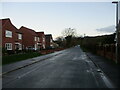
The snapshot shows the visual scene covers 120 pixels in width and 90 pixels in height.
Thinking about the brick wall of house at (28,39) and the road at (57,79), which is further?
the brick wall of house at (28,39)

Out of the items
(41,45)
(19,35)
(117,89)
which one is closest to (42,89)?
(117,89)

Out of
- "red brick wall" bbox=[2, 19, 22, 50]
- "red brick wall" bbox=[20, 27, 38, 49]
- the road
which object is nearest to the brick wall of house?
"red brick wall" bbox=[20, 27, 38, 49]

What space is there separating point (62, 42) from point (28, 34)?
2259 inches

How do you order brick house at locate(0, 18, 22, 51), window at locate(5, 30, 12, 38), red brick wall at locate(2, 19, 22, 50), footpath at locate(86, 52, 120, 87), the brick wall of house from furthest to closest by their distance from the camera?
the brick wall of house
window at locate(5, 30, 12, 38)
brick house at locate(0, 18, 22, 51)
red brick wall at locate(2, 19, 22, 50)
footpath at locate(86, 52, 120, 87)

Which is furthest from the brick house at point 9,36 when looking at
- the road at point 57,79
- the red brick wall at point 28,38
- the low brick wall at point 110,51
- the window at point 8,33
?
the road at point 57,79

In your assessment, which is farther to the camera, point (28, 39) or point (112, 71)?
point (28, 39)

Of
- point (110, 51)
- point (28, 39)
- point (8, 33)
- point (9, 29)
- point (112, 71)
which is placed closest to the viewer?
point (112, 71)

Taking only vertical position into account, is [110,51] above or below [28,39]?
below

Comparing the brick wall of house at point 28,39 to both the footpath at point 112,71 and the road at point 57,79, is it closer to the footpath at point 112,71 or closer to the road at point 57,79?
the footpath at point 112,71

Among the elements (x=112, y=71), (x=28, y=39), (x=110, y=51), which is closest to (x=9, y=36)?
(x=28, y=39)

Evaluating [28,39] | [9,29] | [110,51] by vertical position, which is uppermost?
[9,29]

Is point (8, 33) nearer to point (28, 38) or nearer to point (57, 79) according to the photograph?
point (28, 38)

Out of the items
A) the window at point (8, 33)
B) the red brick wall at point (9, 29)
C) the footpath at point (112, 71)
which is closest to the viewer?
the footpath at point (112, 71)

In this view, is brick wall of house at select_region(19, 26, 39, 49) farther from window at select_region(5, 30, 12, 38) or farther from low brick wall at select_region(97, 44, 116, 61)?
low brick wall at select_region(97, 44, 116, 61)
